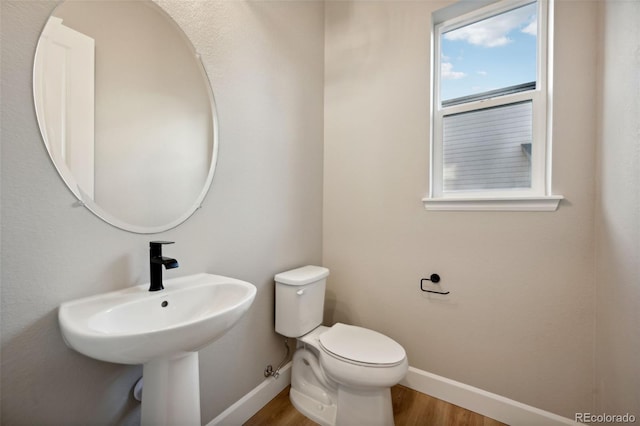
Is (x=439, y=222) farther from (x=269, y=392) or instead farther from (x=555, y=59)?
(x=269, y=392)

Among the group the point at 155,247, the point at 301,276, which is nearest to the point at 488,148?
the point at 301,276

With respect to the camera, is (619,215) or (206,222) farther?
(206,222)

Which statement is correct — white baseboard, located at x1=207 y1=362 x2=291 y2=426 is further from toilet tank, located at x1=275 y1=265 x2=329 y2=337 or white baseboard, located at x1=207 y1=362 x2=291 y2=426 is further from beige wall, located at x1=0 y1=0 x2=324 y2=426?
toilet tank, located at x1=275 y1=265 x2=329 y2=337

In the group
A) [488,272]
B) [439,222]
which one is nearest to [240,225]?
[439,222]

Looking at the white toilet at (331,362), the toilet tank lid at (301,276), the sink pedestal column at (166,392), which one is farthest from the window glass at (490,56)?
the sink pedestal column at (166,392)

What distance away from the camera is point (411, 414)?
4.57 feet

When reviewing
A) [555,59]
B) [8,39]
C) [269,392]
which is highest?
[555,59]

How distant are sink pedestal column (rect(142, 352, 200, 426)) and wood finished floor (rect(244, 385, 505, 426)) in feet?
2.23

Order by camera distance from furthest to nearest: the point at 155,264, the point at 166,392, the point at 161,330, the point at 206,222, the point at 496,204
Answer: the point at 496,204
the point at 206,222
the point at 155,264
the point at 166,392
the point at 161,330

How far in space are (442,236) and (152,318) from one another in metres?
1.47

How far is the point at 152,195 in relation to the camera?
3.30ft

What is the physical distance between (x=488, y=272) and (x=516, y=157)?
2.15ft

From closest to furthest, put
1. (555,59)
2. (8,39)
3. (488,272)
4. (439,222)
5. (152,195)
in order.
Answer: (8,39), (152,195), (555,59), (488,272), (439,222)

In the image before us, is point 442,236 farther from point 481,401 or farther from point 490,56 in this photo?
point 490,56
